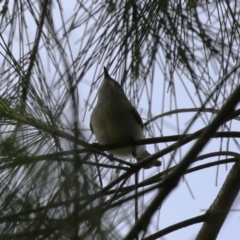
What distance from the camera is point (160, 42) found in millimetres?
2150

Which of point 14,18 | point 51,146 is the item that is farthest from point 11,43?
point 51,146

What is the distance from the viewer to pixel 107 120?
258cm

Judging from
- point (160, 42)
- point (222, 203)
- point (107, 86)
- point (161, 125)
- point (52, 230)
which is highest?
point (107, 86)

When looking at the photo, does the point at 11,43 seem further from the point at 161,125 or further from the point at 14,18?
the point at 161,125

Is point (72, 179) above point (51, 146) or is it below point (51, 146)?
below

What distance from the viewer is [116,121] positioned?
102 inches

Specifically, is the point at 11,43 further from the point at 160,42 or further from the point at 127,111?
the point at 127,111

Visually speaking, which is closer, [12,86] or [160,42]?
[12,86]

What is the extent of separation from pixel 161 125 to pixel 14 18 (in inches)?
27.5

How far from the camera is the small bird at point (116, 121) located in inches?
101

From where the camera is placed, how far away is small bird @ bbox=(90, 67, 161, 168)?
2.55 m

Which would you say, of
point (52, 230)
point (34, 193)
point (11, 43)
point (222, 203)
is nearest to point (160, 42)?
point (11, 43)

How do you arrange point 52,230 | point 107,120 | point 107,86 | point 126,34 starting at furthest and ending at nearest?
1. point 107,86
2. point 107,120
3. point 126,34
4. point 52,230

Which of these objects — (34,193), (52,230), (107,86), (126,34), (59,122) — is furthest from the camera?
(107,86)
